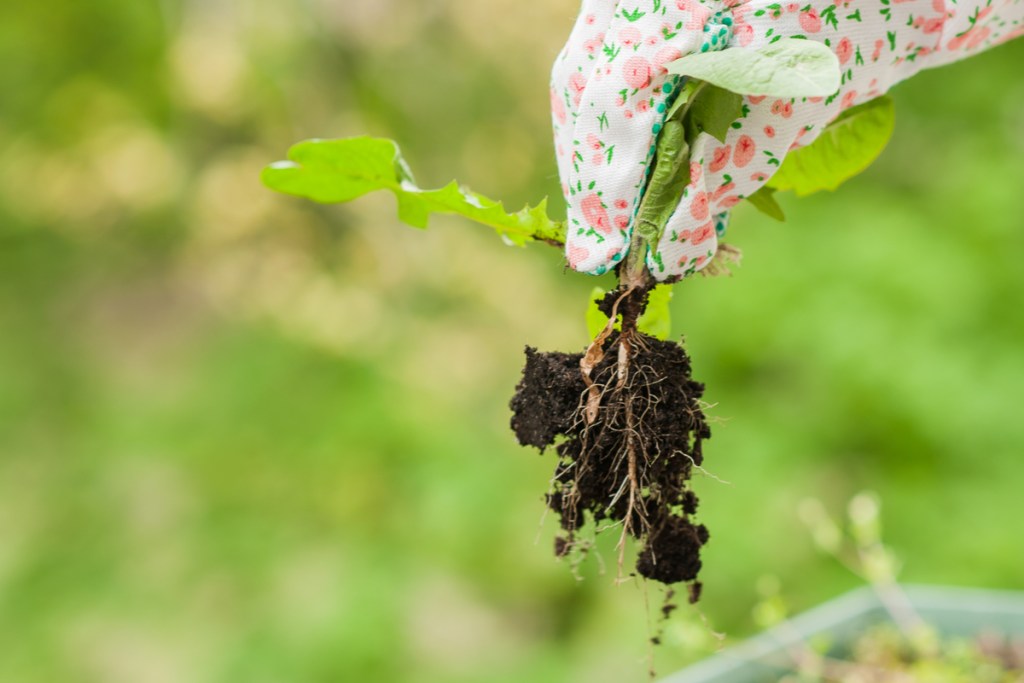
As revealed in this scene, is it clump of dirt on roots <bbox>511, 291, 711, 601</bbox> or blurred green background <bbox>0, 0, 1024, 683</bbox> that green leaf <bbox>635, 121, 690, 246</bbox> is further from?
blurred green background <bbox>0, 0, 1024, 683</bbox>

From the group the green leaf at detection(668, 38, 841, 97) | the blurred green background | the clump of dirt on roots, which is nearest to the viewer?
the green leaf at detection(668, 38, 841, 97)

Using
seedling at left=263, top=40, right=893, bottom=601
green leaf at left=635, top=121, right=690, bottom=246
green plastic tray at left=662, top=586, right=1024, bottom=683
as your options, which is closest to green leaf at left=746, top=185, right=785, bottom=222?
seedling at left=263, top=40, right=893, bottom=601

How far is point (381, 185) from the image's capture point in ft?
2.10

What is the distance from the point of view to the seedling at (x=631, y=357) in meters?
0.54

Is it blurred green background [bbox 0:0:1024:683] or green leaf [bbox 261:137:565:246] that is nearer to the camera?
green leaf [bbox 261:137:565:246]

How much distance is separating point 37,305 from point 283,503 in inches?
66.8

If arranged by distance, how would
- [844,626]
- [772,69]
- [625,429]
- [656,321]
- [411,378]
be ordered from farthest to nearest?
[411,378] < [844,626] < [656,321] < [625,429] < [772,69]

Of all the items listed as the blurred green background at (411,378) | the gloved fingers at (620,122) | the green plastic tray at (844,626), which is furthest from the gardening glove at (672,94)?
the blurred green background at (411,378)

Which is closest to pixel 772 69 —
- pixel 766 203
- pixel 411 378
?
pixel 766 203

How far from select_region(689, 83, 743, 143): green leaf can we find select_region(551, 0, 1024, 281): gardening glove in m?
0.01

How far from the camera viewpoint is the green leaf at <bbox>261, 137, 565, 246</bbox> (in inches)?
23.6

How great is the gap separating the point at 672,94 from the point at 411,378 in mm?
1962

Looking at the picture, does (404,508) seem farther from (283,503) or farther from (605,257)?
(605,257)

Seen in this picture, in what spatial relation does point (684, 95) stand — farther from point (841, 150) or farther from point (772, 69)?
point (841, 150)
